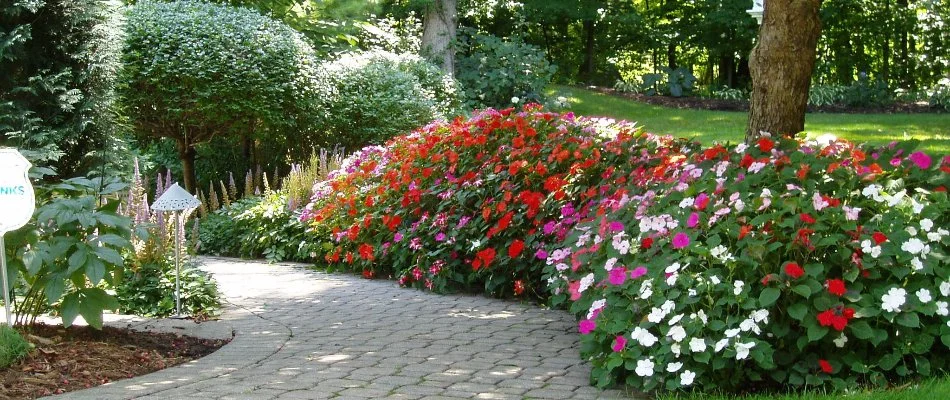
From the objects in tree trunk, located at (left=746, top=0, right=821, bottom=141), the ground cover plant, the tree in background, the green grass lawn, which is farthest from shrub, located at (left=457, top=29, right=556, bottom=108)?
the ground cover plant

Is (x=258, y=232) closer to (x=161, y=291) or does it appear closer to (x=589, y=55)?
(x=161, y=291)

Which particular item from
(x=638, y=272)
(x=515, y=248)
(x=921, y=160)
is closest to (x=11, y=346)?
(x=638, y=272)

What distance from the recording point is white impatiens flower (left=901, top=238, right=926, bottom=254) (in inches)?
148

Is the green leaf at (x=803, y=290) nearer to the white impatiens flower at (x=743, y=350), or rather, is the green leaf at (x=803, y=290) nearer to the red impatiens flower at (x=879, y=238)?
the white impatiens flower at (x=743, y=350)

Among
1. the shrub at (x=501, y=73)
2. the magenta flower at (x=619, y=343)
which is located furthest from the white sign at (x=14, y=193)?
the shrub at (x=501, y=73)

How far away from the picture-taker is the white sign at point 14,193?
409 cm

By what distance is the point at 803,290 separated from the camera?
3648mm

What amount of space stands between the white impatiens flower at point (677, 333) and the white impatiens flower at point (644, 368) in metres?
0.14

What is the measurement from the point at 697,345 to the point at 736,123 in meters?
12.7

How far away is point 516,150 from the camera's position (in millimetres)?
6801

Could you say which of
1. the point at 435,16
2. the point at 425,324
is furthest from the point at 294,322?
the point at 435,16

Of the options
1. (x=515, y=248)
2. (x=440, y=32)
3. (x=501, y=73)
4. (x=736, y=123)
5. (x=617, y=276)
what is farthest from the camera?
(x=440, y=32)

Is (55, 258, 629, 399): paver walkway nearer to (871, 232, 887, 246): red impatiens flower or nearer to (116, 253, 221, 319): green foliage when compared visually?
(116, 253, 221, 319): green foliage

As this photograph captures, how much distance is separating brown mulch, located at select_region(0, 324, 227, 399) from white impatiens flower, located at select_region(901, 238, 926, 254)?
3.25 m
